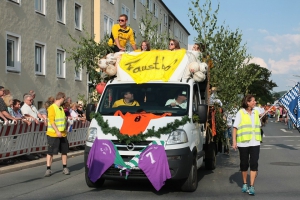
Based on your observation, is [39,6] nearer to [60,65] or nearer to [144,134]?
[60,65]

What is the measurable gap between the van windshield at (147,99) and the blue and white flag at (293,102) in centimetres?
866

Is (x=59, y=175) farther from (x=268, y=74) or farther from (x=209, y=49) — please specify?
(x=268, y=74)

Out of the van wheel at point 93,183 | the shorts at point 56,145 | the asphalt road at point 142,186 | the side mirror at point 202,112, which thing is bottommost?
the asphalt road at point 142,186

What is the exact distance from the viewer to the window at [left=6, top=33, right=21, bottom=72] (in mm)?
22656

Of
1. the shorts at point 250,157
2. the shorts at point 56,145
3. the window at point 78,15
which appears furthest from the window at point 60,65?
the shorts at point 250,157

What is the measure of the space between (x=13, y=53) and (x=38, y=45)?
9.73ft

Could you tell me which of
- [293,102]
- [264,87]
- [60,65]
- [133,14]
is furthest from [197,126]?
[264,87]

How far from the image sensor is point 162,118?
871 cm

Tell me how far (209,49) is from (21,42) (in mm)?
13434

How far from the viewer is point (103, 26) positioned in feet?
120

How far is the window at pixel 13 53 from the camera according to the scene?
74.3 feet

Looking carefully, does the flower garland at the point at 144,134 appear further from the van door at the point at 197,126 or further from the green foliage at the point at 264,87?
the green foliage at the point at 264,87

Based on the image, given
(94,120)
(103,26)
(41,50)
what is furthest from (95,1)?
(94,120)

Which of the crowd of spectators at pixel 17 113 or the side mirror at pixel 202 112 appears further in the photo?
the crowd of spectators at pixel 17 113
